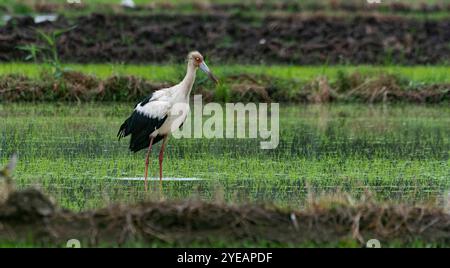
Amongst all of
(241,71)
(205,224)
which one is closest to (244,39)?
(241,71)

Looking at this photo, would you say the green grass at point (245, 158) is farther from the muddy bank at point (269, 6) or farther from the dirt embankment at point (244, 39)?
the muddy bank at point (269, 6)

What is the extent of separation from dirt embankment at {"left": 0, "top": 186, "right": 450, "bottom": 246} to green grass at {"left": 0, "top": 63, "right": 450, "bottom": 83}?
10.5m

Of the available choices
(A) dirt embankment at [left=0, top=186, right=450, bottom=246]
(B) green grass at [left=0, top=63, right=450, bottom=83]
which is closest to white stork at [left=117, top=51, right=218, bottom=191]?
(A) dirt embankment at [left=0, top=186, right=450, bottom=246]

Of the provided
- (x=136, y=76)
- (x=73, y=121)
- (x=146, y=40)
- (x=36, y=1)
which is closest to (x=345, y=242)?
(x=73, y=121)

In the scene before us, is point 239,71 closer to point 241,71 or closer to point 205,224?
point 241,71

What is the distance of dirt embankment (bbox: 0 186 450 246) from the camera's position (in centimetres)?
776

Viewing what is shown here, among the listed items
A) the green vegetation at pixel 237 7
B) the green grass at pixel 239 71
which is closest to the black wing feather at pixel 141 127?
the green grass at pixel 239 71

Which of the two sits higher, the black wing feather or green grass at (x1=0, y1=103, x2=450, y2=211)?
the black wing feather

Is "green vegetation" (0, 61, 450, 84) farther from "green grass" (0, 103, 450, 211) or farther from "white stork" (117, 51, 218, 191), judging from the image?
"white stork" (117, 51, 218, 191)

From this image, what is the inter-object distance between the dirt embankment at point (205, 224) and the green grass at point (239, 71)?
1051cm

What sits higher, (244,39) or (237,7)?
(237,7)

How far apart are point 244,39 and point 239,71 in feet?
16.5

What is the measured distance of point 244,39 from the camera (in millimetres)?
24078

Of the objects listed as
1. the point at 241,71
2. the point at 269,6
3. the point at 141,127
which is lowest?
the point at 241,71
